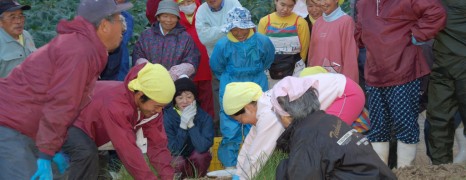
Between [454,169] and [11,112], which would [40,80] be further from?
[454,169]

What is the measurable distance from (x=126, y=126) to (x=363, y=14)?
9.00 ft

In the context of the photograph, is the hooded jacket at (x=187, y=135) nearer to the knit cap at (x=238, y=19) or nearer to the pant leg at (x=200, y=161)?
the pant leg at (x=200, y=161)

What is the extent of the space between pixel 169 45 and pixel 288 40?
4.00ft

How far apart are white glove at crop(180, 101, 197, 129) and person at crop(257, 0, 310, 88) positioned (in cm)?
112

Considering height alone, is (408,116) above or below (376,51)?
below

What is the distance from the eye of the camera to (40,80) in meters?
5.27

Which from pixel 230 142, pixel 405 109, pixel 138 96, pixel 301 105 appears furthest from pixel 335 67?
pixel 301 105

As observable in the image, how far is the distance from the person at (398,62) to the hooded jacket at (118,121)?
93.3 inches

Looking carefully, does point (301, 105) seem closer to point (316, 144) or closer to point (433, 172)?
point (316, 144)

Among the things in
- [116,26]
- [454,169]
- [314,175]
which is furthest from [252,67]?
[314,175]

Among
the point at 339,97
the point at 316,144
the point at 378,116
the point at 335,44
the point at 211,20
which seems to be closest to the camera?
the point at 316,144

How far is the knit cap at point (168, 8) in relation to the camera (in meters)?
8.54

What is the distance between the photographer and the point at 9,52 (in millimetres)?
7965

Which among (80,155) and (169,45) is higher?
(80,155)
